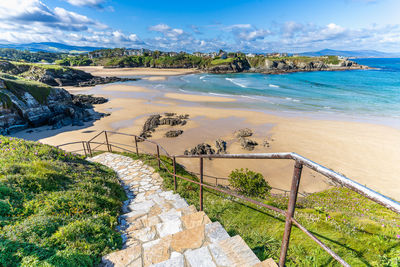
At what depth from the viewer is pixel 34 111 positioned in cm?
2062

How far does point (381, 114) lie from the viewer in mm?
25938

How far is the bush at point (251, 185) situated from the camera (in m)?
9.01

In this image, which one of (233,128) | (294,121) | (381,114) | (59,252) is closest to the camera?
(59,252)

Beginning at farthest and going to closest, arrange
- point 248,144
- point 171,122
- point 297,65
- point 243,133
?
point 297,65
point 171,122
point 243,133
point 248,144

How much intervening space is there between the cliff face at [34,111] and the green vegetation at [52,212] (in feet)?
56.7

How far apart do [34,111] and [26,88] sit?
9.12 feet

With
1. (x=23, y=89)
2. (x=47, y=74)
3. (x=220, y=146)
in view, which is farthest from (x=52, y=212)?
(x=47, y=74)

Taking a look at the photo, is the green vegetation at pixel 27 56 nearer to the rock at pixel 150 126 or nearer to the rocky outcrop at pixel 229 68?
the rocky outcrop at pixel 229 68

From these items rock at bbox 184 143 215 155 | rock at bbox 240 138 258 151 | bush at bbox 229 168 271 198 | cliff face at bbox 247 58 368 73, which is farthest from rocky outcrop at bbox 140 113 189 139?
cliff face at bbox 247 58 368 73

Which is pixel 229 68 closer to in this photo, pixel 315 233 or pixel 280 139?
pixel 280 139

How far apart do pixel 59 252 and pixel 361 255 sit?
4.46m

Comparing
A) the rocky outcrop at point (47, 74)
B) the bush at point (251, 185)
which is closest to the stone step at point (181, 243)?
the bush at point (251, 185)

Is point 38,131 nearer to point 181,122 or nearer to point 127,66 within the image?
point 181,122

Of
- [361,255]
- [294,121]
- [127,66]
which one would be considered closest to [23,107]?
[361,255]
